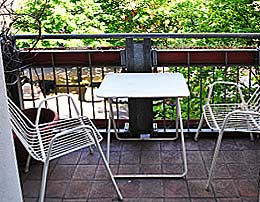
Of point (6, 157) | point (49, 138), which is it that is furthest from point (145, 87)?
point (6, 157)

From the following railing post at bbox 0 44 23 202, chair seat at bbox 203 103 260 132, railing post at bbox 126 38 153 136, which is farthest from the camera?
railing post at bbox 126 38 153 136

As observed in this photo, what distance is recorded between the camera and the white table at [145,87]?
2.51 m

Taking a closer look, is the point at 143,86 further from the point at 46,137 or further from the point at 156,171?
the point at 46,137

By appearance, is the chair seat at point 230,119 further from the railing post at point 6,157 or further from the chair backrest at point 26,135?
the railing post at point 6,157

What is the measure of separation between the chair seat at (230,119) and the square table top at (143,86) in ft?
1.04

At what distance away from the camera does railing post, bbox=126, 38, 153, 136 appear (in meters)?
3.15

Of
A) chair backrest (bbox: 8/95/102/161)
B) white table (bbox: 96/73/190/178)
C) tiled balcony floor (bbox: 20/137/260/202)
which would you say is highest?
white table (bbox: 96/73/190/178)

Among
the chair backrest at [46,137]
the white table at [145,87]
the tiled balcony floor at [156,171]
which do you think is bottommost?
the tiled balcony floor at [156,171]

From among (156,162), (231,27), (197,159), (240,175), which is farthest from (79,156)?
(231,27)

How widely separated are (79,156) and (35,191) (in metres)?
0.55

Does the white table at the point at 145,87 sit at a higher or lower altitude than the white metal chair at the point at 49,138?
higher

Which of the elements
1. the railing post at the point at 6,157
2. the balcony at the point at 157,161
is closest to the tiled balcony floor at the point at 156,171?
the balcony at the point at 157,161

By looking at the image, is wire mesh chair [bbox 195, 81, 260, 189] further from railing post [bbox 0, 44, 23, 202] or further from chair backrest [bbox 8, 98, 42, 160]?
railing post [bbox 0, 44, 23, 202]

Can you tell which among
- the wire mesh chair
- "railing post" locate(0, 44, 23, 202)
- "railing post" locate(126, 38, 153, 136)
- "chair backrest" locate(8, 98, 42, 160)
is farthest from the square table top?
"railing post" locate(0, 44, 23, 202)
